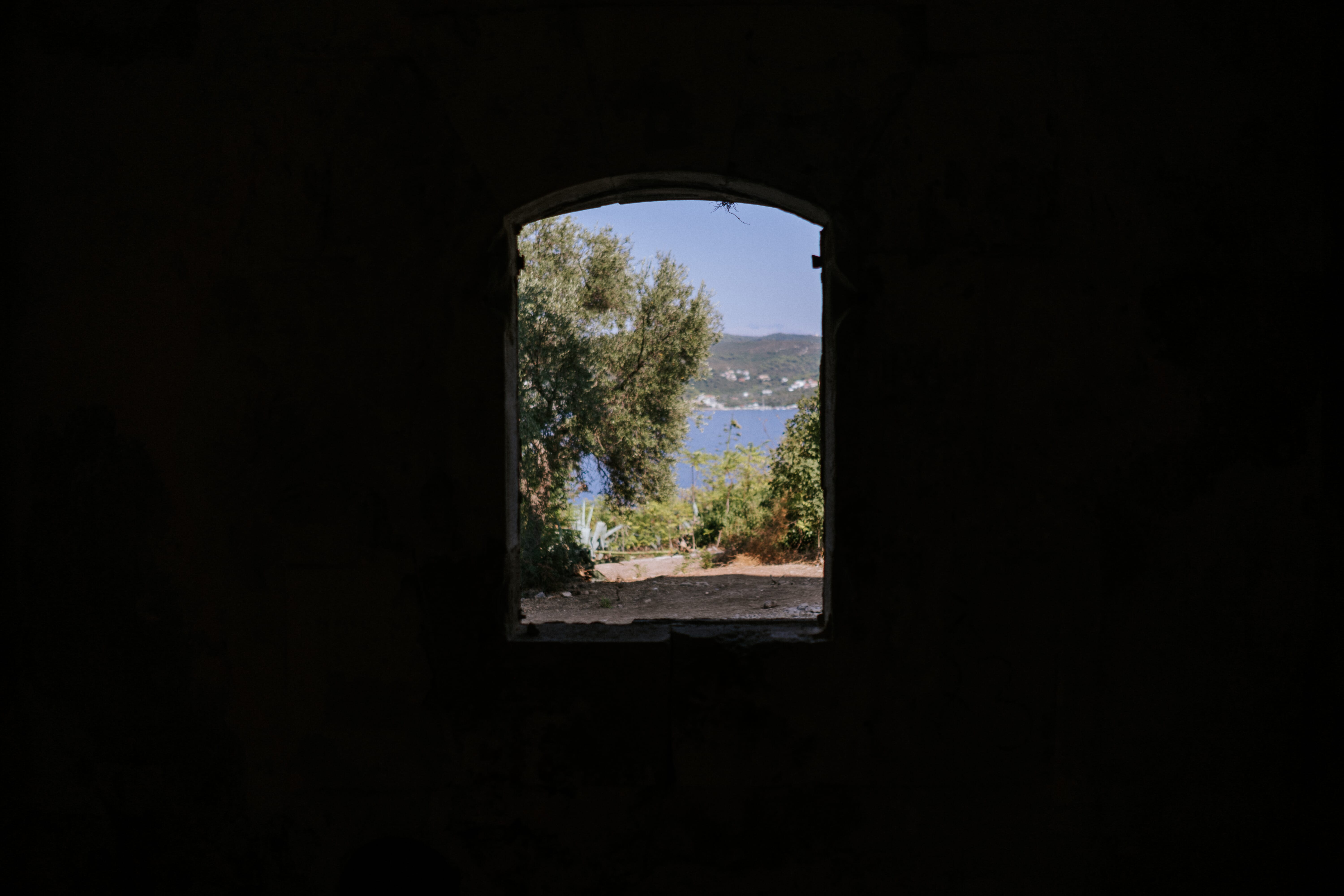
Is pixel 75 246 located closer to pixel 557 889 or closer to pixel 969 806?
pixel 557 889

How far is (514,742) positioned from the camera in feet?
5.91

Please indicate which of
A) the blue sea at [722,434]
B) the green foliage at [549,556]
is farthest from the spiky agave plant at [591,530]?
the blue sea at [722,434]

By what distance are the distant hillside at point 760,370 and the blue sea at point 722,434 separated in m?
0.41

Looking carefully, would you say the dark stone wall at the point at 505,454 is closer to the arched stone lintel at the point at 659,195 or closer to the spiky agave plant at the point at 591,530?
the arched stone lintel at the point at 659,195

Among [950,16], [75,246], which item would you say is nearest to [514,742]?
[75,246]

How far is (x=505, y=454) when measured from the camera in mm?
1814

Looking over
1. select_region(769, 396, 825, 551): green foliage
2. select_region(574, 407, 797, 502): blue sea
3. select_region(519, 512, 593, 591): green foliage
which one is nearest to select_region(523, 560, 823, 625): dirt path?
select_region(519, 512, 593, 591): green foliage

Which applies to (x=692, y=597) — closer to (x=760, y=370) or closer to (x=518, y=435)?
(x=518, y=435)

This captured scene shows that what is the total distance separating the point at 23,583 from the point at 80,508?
0.26 m

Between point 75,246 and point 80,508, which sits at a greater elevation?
point 75,246

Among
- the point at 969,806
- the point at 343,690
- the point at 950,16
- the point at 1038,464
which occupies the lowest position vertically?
the point at 969,806

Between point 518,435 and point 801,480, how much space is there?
23.6 feet

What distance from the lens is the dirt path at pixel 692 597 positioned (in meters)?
4.95

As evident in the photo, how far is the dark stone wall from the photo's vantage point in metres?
1.76
